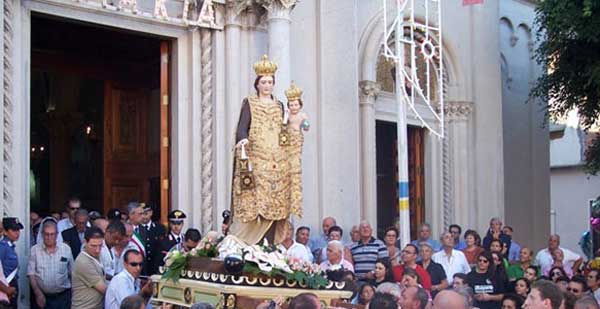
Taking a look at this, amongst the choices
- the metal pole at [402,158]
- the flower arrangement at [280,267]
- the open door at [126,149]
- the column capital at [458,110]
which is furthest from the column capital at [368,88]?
the flower arrangement at [280,267]

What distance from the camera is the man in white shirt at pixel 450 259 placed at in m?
12.2

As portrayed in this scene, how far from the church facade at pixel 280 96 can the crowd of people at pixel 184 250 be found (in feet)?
3.12

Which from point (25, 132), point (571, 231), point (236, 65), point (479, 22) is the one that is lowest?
point (571, 231)

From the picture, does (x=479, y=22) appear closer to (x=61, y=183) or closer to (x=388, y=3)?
(x=388, y=3)

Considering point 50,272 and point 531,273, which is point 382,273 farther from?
point 50,272

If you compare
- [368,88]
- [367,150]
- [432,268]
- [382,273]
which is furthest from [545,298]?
[368,88]

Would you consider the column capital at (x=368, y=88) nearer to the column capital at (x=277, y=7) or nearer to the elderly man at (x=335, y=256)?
the column capital at (x=277, y=7)

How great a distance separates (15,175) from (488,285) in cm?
564

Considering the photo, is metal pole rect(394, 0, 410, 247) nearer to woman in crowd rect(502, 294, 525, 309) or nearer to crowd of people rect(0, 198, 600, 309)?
crowd of people rect(0, 198, 600, 309)

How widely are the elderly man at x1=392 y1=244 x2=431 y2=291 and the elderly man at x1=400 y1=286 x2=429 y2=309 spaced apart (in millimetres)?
3306

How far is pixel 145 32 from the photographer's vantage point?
42.4 feet

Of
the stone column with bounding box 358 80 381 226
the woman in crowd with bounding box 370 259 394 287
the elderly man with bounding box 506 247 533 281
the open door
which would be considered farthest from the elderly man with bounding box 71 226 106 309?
the stone column with bounding box 358 80 381 226

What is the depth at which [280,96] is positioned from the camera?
13.0 metres

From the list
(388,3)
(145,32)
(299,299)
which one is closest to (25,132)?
(145,32)
